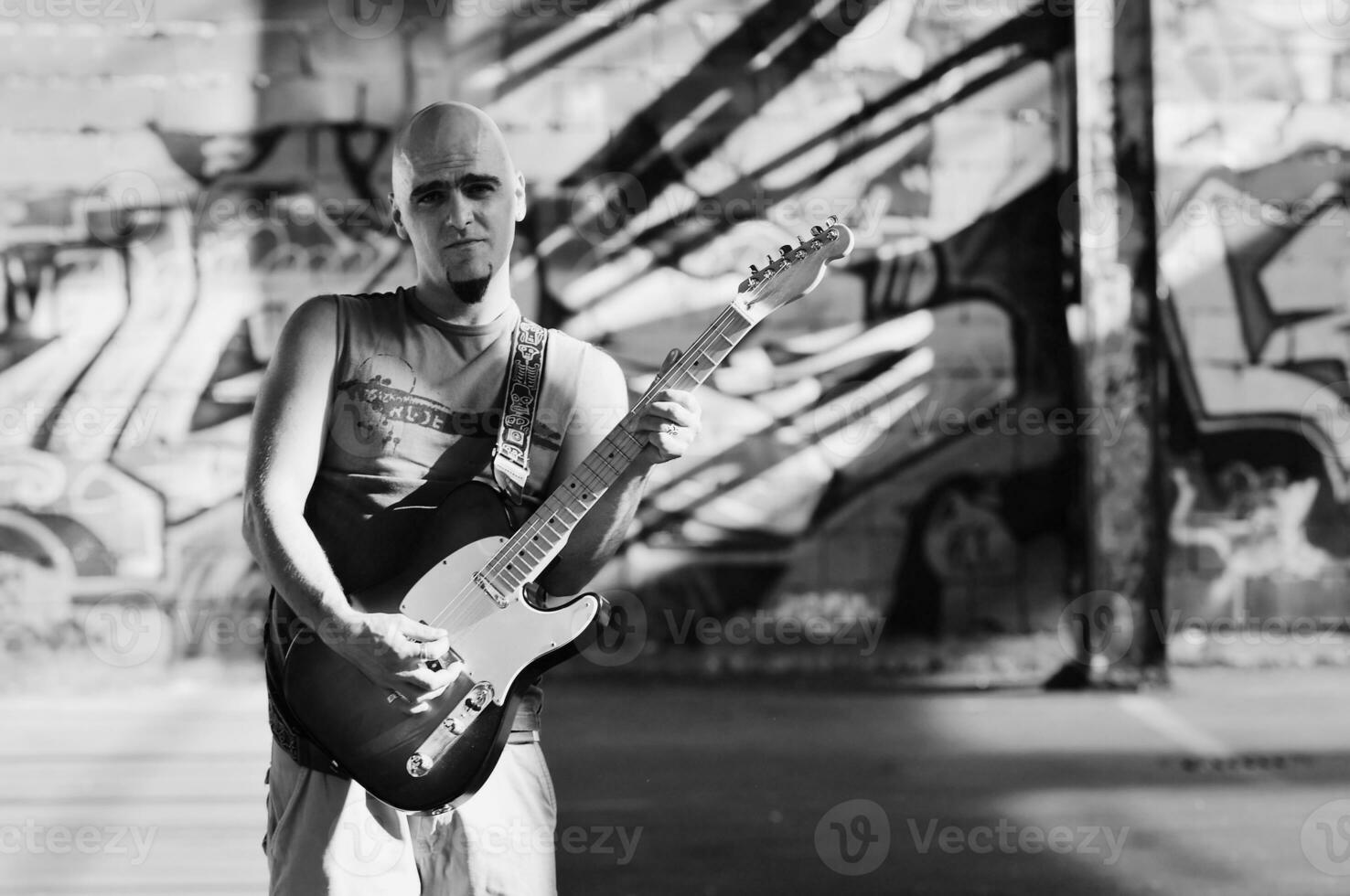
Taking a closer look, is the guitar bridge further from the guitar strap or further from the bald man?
the guitar strap

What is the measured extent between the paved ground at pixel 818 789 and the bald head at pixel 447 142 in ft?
7.63

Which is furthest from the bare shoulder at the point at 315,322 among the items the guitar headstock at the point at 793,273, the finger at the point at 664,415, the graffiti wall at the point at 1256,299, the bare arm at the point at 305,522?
the graffiti wall at the point at 1256,299

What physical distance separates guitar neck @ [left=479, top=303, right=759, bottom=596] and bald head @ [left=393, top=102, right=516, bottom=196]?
16.0 inches

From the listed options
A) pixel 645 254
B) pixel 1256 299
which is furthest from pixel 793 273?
pixel 1256 299

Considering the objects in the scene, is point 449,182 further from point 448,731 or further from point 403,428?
point 448,731

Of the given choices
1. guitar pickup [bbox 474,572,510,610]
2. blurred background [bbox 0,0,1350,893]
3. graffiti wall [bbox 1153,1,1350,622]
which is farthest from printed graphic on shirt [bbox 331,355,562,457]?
graffiti wall [bbox 1153,1,1350,622]

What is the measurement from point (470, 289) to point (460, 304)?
37 millimetres

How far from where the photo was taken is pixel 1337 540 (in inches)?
262

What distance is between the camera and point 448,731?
197cm

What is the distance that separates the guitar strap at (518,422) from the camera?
202cm

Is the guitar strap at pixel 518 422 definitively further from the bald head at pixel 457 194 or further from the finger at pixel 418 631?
the finger at pixel 418 631

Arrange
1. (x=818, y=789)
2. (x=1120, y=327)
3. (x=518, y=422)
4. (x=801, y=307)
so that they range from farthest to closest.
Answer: (x=801, y=307)
(x=1120, y=327)
(x=818, y=789)
(x=518, y=422)

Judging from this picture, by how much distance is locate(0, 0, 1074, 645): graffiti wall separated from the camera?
6.34m

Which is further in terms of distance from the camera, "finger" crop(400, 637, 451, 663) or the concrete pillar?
the concrete pillar
